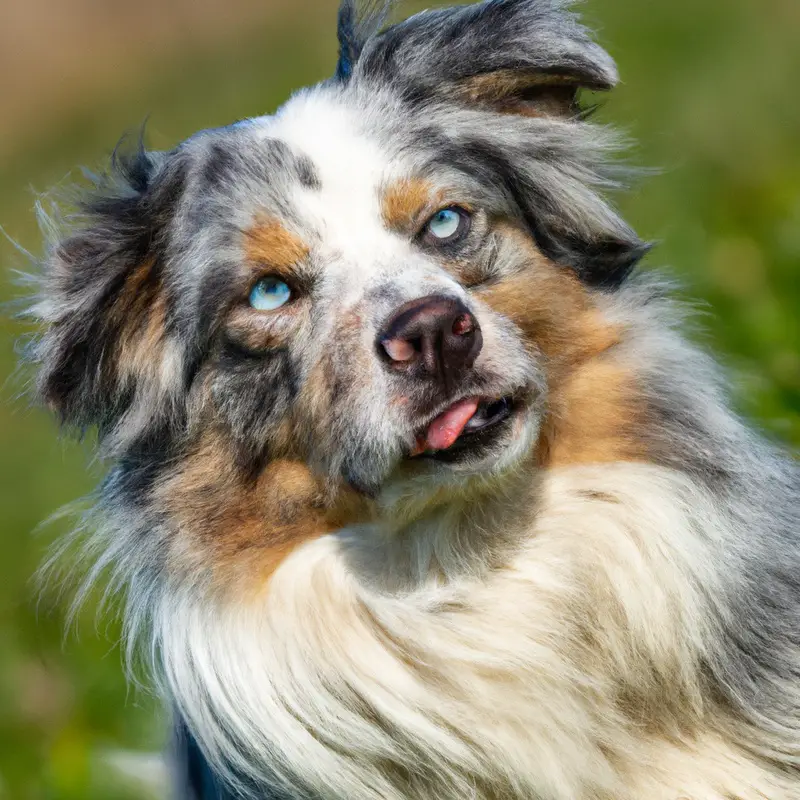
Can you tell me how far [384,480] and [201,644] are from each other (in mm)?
821

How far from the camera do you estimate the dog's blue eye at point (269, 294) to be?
4.51 m

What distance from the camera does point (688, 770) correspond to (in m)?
4.20

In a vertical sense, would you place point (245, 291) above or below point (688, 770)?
above

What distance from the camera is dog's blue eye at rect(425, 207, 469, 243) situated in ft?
14.9

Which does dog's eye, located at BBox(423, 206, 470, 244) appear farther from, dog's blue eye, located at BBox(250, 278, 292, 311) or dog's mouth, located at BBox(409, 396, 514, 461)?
dog's mouth, located at BBox(409, 396, 514, 461)

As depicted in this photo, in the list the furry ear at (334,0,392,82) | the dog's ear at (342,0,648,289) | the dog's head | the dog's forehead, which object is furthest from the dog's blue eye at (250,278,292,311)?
the furry ear at (334,0,392,82)

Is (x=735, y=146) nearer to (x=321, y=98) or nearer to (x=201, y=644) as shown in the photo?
(x=321, y=98)

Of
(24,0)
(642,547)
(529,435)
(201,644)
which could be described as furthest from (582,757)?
(24,0)

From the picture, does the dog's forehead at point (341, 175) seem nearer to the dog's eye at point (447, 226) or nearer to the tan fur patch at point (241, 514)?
A: the dog's eye at point (447, 226)

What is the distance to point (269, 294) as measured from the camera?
4531 millimetres

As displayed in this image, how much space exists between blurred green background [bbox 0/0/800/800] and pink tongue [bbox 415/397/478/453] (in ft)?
4.14

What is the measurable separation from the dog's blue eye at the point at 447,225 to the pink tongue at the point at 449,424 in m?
0.68

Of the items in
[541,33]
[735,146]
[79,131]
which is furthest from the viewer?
[79,131]

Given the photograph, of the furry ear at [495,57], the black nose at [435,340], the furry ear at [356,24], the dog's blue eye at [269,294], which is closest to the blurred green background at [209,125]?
the furry ear at [495,57]
